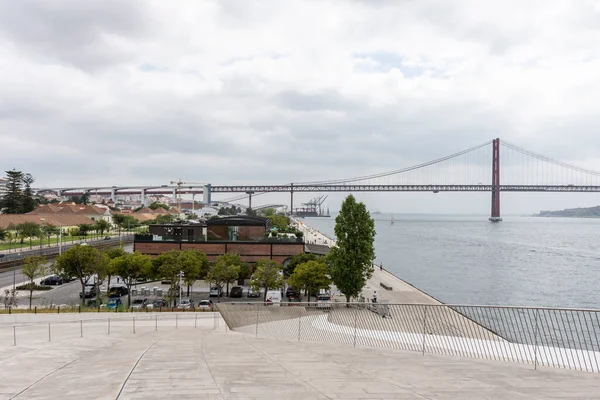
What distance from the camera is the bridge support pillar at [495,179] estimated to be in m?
112

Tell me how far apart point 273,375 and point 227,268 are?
1834 cm

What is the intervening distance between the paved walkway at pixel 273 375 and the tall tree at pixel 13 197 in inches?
3027

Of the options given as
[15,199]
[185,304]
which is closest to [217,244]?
[185,304]

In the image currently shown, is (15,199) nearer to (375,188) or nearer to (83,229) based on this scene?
(83,229)

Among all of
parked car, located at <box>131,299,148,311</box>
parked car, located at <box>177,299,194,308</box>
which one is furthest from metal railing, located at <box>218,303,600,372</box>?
parked car, located at <box>131,299,148,311</box>

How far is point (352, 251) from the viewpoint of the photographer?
21641 millimetres

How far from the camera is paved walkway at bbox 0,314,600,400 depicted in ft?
18.3

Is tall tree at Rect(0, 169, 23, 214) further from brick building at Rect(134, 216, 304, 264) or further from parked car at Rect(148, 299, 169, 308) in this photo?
parked car at Rect(148, 299, 169, 308)

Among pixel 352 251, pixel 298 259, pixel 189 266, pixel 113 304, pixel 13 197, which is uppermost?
pixel 13 197

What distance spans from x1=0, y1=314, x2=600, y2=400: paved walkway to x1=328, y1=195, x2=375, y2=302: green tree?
466 inches

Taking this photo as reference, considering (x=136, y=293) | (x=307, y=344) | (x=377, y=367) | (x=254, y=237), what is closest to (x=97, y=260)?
(x=136, y=293)

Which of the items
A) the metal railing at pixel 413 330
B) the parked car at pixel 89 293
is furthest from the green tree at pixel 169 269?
the metal railing at pixel 413 330

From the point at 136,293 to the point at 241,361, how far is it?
20351 mm

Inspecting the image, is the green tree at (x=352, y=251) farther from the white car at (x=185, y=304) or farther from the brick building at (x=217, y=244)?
the brick building at (x=217, y=244)
